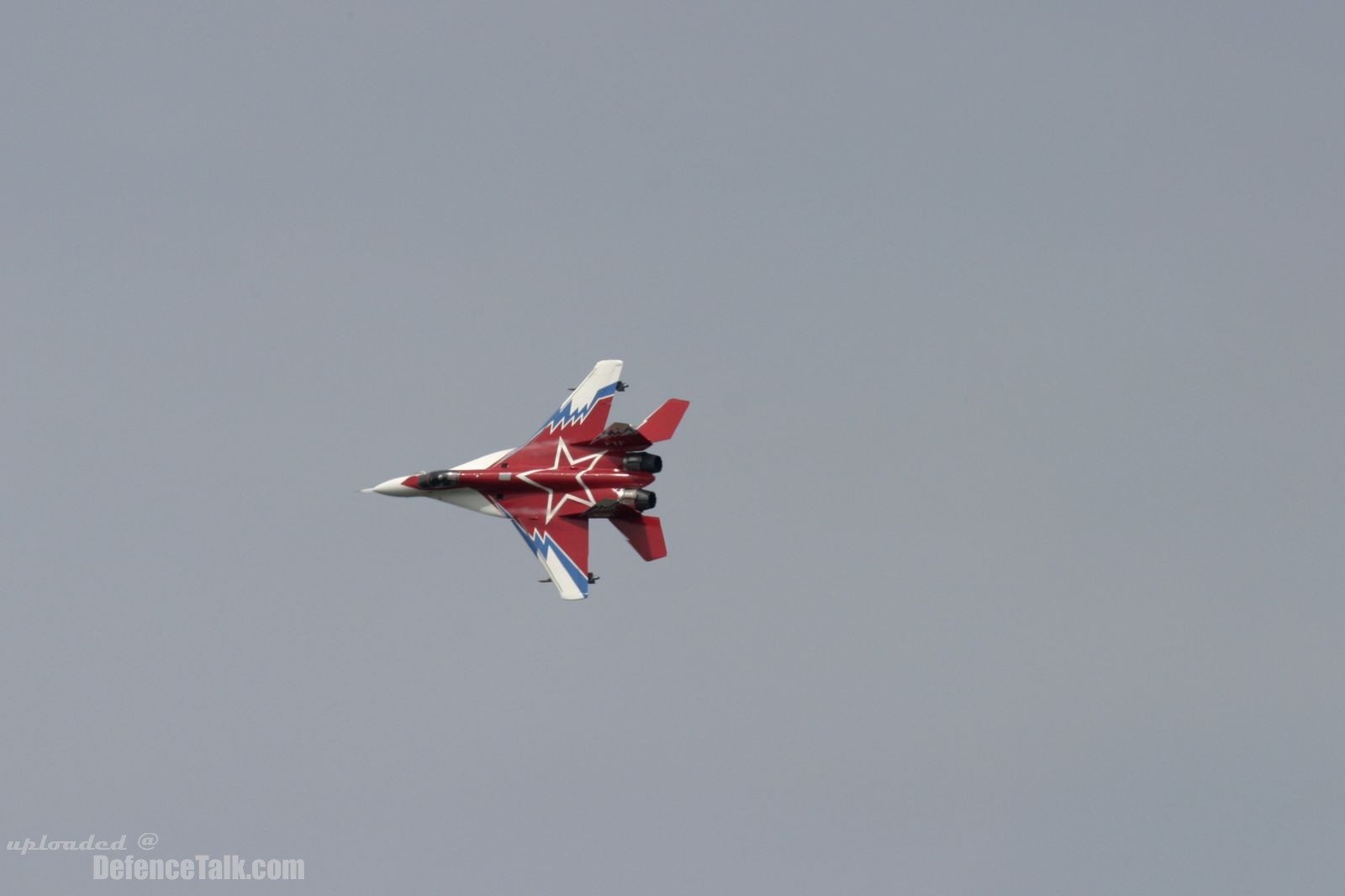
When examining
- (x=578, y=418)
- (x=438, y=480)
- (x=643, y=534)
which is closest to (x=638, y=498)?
(x=643, y=534)

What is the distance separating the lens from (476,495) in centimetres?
7262

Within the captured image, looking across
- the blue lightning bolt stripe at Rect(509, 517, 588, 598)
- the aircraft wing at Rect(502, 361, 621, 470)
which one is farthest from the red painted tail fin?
the blue lightning bolt stripe at Rect(509, 517, 588, 598)

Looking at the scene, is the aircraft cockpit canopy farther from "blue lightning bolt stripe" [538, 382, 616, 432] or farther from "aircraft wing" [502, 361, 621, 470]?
"blue lightning bolt stripe" [538, 382, 616, 432]

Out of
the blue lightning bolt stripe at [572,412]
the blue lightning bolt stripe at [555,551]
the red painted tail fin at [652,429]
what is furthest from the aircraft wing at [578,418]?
the blue lightning bolt stripe at [555,551]

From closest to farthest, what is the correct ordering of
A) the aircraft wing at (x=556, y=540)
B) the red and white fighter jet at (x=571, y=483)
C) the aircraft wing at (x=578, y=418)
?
1. the aircraft wing at (x=556, y=540)
2. the red and white fighter jet at (x=571, y=483)
3. the aircraft wing at (x=578, y=418)

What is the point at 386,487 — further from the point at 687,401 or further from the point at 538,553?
the point at 687,401

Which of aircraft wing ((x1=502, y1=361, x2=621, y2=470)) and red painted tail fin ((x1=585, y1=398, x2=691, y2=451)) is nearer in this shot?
red painted tail fin ((x1=585, y1=398, x2=691, y2=451))

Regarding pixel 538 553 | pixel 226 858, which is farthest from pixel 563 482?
pixel 226 858

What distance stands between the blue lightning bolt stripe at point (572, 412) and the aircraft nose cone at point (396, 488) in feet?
17.1

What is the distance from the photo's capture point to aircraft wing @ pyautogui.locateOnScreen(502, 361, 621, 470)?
7256 centimetres

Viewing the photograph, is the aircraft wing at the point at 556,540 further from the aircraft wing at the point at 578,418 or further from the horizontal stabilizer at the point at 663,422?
the horizontal stabilizer at the point at 663,422

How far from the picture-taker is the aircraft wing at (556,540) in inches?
2751

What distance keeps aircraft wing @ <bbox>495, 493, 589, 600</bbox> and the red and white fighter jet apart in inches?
1.2

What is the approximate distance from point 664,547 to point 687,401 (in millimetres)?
5444
